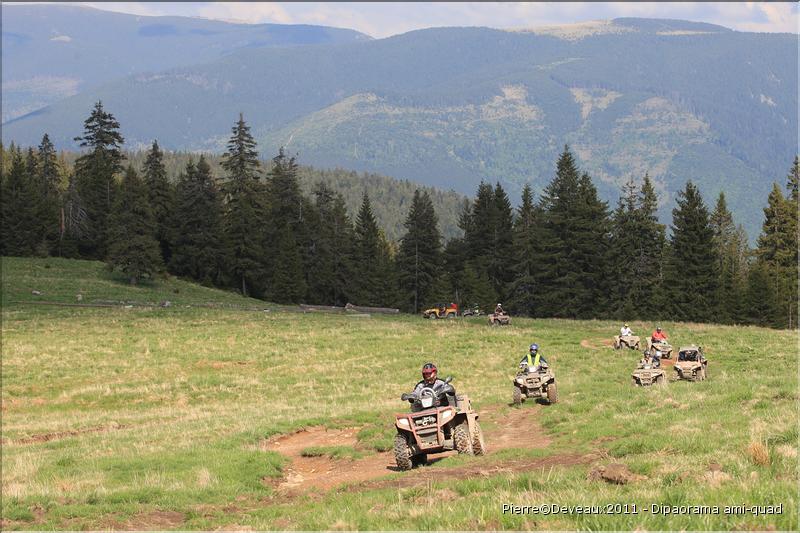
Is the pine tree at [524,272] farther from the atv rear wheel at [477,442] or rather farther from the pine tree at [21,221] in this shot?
the atv rear wheel at [477,442]

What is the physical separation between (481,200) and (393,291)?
16967 millimetres

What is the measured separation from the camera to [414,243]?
103062 mm

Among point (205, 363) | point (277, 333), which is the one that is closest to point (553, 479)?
point (205, 363)

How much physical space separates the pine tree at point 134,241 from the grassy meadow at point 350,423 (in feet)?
77.8

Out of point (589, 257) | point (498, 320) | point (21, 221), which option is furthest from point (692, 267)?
point (21, 221)

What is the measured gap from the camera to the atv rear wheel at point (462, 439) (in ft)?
52.4

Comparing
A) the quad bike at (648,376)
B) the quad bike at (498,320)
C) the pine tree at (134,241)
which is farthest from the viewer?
the pine tree at (134,241)

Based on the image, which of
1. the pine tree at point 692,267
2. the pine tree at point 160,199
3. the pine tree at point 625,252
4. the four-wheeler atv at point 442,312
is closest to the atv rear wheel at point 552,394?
the four-wheeler atv at point 442,312

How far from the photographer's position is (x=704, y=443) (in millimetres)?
13227

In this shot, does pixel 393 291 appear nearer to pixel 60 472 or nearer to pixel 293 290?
pixel 293 290

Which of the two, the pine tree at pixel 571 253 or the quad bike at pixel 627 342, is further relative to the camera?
the pine tree at pixel 571 253

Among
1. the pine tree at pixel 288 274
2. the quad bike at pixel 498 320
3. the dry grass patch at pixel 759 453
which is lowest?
the quad bike at pixel 498 320

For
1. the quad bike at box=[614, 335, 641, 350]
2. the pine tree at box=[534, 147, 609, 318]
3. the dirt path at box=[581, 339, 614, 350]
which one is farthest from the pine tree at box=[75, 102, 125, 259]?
the quad bike at box=[614, 335, 641, 350]

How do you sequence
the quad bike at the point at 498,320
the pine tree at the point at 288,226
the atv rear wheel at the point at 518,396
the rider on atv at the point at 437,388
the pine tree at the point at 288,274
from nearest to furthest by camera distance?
the rider on atv at the point at 437,388, the atv rear wheel at the point at 518,396, the quad bike at the point at 498,320, the pine tree at the point at 288,274, the pine tree at the point at 288,226
